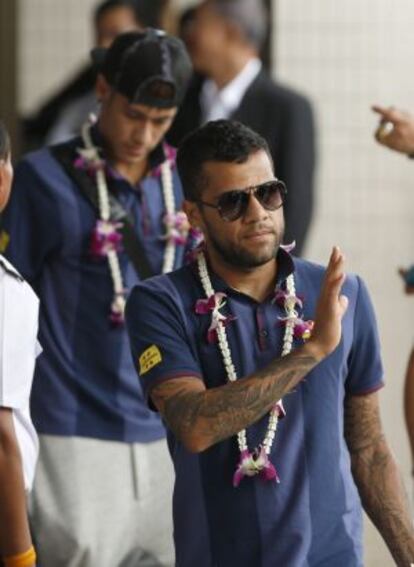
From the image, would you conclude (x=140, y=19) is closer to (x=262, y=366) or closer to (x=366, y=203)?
(x=366, y=203)

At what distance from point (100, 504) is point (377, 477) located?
175 cm

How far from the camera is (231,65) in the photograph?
25.3ft

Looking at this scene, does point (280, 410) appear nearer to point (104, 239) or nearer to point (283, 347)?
point (283, 347)

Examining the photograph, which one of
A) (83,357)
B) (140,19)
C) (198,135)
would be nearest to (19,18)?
(140,19)

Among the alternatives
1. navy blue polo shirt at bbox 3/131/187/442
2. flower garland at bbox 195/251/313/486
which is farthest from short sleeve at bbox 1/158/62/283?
flower garland at bbox 195/251/313/486

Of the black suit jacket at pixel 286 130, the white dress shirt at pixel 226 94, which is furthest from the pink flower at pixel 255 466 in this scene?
the white dress shirt at pixel 226 94

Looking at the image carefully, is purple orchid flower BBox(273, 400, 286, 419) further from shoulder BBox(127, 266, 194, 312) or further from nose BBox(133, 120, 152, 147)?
nose BBox(133, 120, 152, 147)

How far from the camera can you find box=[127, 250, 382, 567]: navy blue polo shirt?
14.1ft

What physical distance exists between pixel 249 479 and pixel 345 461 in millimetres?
280

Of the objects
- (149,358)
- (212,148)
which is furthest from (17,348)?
(212,148)

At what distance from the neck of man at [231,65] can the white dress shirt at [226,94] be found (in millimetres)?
17

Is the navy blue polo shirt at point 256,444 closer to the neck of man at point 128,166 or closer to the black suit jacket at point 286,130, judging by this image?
the neck of man at point 128,166

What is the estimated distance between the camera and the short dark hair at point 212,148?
4543 mm

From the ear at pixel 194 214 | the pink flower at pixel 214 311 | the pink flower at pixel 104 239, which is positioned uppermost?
the ear at pixel 194 214
